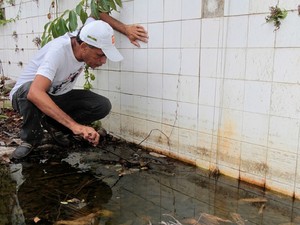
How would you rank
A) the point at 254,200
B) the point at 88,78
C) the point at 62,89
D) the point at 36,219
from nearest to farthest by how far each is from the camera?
the point at 36,219 → the point at 254,200 → the point at 62,89 → the point at 88,78

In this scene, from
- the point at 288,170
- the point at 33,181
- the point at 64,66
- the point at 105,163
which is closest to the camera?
the point at 288,170

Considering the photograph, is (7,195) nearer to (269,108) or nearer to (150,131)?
(150,131)

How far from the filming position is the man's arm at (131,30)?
345cm

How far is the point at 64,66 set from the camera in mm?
3049

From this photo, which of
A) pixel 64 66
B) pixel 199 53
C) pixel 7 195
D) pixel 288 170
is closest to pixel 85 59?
pixel 64 66

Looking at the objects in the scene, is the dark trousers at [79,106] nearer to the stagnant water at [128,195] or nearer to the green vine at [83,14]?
the stagnant water at [128,195]

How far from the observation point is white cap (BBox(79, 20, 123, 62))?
277 cm

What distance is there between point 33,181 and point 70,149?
2.92ft

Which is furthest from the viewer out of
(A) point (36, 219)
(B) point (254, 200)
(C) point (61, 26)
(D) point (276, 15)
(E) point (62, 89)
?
(C) point (61, 26)

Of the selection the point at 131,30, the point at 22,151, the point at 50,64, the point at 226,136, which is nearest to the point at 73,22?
the point at 131,30

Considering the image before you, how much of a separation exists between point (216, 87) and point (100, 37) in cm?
105

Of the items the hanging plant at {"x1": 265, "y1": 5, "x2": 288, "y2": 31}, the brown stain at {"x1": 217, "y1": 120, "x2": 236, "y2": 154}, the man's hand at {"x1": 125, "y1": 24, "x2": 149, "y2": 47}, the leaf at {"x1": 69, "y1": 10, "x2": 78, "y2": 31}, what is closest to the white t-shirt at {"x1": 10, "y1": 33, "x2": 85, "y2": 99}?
the leaf at {"x1": 69, "y1": 10, "x2": 78, "y2": 31}

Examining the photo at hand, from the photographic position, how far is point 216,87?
9.40 ft

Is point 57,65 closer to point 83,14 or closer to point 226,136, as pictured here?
point 83,14
